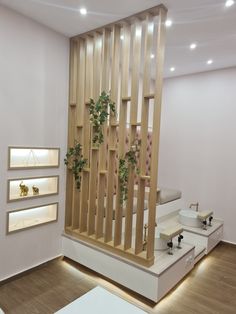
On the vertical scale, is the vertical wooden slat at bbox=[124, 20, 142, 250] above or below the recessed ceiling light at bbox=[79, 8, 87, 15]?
below

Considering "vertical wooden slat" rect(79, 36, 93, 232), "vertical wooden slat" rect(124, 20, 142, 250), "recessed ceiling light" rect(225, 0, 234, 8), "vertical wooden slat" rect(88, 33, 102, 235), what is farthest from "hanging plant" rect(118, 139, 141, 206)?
"recessed ceiling light" rect(225, 0, 234, 8)

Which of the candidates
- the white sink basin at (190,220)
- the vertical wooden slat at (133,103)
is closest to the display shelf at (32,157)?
the vertical wooden slat at (133,103)

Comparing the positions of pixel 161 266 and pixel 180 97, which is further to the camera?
pixel 180 97

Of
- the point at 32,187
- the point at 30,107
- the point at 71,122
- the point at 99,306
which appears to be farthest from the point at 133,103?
the point at 99,306

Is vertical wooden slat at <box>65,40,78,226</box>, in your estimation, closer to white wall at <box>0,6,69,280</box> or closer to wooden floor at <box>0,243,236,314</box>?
white wall at <box>0,6,69,280</box>

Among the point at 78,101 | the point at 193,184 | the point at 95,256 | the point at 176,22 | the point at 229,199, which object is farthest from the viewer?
the point at 193,184

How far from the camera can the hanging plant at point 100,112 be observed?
2746 millimetres

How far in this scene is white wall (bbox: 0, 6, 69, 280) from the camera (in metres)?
2.57

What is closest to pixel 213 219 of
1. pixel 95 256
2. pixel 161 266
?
pixel 161 266

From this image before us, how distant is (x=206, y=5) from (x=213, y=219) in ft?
11.3

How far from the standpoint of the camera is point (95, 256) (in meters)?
2.90

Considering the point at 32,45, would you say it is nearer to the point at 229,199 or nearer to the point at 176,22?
the point at 176,22

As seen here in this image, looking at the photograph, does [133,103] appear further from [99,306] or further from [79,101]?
[99,306]

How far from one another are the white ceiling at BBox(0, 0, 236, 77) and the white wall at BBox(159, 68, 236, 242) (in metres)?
0.90
